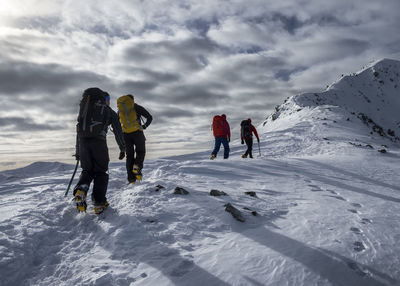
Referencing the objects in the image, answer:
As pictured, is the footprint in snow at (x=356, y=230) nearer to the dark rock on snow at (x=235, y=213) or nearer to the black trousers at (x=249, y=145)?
the dark rock on snow at (x=235, y=213)

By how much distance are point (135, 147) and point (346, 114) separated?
2832 centimetres

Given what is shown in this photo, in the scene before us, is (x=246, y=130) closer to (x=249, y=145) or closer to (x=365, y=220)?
(x=249, y=145)

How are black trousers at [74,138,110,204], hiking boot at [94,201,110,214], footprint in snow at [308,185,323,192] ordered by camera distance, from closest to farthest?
hiking boot at [94,201,110,214], black trousers at [74,138,110,204], footprint in snow at [308,185,323,192]

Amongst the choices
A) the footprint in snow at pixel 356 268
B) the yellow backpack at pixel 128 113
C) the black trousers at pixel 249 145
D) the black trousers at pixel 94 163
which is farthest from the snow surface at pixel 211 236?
the black trousers at pixel 249 145

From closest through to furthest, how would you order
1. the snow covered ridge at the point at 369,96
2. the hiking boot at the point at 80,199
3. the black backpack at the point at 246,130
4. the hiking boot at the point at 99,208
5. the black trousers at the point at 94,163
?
the hiking boot at the point at 80,199 → the hiking boot at the point at 99,208 → the black trousers at the point at 94,163 → the black backpack at the point at 246,130 → the snow covered ridge at the point at 369,96

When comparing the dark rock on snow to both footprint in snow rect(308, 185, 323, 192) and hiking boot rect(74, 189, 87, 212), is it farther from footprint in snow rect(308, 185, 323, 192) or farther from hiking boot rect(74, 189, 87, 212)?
footprint in snow rect(308, 185, 323, 192)

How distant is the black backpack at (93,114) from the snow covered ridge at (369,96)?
41.6 metres

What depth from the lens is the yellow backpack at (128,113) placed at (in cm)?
618

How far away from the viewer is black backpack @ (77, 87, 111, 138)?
14.9ft

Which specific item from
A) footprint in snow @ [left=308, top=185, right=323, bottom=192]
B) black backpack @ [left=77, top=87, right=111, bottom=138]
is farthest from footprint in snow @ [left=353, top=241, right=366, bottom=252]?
black backpack @ [left=77, top=87, right=111, bottom=138]

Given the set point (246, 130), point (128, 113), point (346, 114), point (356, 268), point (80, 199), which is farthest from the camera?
point (346, 114)

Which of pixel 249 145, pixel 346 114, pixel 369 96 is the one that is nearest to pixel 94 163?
pixel 249 145

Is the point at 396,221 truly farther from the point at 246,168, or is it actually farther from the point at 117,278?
the point at 246,168

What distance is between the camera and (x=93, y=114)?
4.61m
